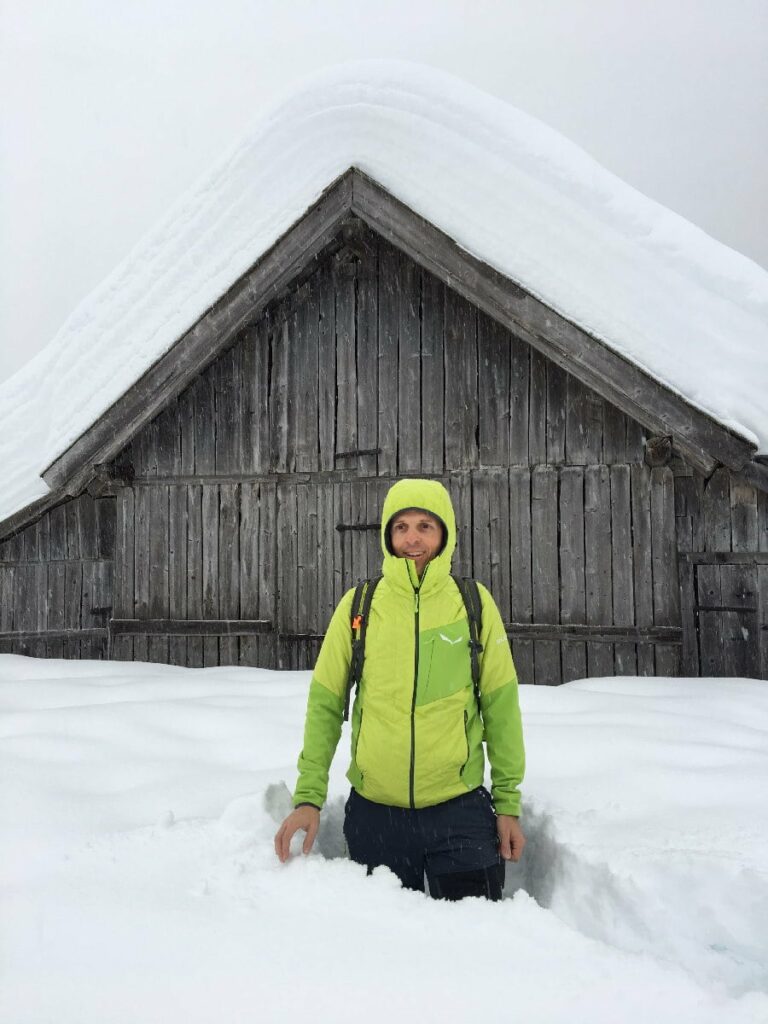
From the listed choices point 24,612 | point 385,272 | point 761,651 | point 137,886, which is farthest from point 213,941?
A: point 24,612

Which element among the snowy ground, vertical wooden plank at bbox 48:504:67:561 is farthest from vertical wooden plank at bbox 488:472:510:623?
vertical wooden plank at bbox 48:504:67:561

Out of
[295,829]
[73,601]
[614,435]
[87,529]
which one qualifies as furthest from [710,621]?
[73,601]

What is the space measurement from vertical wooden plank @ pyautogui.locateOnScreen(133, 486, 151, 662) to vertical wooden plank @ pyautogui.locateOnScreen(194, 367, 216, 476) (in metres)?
0.64

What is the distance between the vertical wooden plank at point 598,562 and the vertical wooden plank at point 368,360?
74.7 inches

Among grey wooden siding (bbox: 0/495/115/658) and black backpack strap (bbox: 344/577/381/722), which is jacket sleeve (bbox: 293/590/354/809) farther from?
grey wooden siding (bbox: 0/495/115/658)

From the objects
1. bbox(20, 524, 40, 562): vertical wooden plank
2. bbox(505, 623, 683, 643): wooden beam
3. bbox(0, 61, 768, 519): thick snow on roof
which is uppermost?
bbox(0, 61, 768, 519): thick snow on roof

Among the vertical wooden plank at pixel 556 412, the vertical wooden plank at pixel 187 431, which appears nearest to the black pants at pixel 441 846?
the vertical wooden plank at pixel 556 412

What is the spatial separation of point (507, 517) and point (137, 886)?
14.9 ft

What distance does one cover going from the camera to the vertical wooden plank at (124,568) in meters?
7.23

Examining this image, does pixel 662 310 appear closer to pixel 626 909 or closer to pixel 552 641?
pixel 552 641

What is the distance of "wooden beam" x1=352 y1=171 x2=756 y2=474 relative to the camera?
17.1 feet

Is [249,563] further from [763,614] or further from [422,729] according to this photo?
[422,729]

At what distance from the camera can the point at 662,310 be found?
27.3ft

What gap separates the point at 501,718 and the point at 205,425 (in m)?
5.46
